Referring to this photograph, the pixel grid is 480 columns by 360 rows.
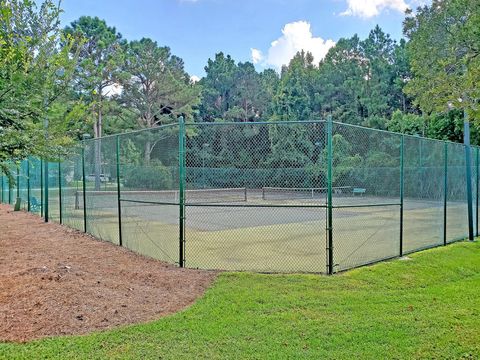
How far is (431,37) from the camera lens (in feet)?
60.0

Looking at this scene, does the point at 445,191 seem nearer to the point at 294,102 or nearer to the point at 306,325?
the point at 306,325

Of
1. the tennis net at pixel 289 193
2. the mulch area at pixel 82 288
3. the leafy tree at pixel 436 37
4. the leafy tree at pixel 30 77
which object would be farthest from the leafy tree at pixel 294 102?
the leafy tree at pixel 30 77

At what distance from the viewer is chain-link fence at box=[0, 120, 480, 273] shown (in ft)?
21.9

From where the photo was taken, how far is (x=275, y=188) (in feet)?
27.3

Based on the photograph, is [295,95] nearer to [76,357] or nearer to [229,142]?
[229,142]

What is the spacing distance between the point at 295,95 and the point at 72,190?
81.6 ft

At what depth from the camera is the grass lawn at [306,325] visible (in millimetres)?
3395

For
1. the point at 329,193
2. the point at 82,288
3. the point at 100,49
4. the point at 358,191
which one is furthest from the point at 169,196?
the point at 100,49

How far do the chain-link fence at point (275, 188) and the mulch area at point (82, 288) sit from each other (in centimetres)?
71

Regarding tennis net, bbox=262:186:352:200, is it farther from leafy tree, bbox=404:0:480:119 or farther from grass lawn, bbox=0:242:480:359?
leafy tree, bbox=404:0:480:119

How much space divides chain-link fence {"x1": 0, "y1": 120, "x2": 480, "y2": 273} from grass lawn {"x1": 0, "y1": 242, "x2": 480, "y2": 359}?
952 millimetres

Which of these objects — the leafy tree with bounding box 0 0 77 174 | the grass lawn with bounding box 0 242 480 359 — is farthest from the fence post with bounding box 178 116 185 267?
the leafy tree with bounding box 0 0 77 174

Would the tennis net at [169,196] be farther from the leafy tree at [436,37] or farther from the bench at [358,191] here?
the leafy tree at [436,37]

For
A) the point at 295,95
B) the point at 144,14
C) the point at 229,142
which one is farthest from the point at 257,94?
the point at 229,142
